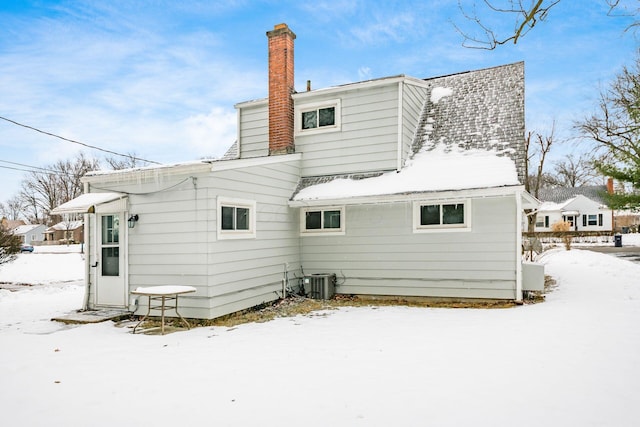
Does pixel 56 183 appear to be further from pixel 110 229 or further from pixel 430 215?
pixel 430 215

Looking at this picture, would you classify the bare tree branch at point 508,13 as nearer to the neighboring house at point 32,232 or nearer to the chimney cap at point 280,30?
the chimney cap at point 280,30

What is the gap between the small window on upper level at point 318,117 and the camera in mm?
10742

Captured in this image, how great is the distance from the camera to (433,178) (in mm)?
9336

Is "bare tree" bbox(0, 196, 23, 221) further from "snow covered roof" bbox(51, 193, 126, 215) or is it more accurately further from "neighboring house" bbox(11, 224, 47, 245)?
"snow covered roof" bbox(51, 193, 126, 215)

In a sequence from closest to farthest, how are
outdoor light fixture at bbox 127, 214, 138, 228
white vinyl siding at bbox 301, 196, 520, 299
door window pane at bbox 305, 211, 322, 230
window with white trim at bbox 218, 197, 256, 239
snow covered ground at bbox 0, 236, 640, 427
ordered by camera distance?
snow covered ground at bbox 0, 236, 640, 427
window with white trim at bbox 218, 197, 256, 239
outdoor light fixture at bbox 127, 214, 138, 228
white vinyl siding at bbox 301, 196, 520, 299
door window pane at bbox 305, 211, 322, 230

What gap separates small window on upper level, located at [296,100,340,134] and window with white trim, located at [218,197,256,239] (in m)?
3.22

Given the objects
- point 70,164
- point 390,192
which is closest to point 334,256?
point 390,192

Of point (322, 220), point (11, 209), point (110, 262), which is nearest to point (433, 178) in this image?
point (322, 220)

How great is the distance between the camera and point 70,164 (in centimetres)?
4975

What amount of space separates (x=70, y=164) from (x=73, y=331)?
50482mm

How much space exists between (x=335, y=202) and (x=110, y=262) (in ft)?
16.4

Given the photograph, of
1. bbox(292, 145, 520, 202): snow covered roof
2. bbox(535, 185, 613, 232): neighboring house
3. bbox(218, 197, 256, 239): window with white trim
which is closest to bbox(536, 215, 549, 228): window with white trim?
bbox(535, 185, 613, 232): neighboring house

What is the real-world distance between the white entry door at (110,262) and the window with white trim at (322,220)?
14.0ft

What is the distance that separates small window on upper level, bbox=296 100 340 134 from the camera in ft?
35.2
